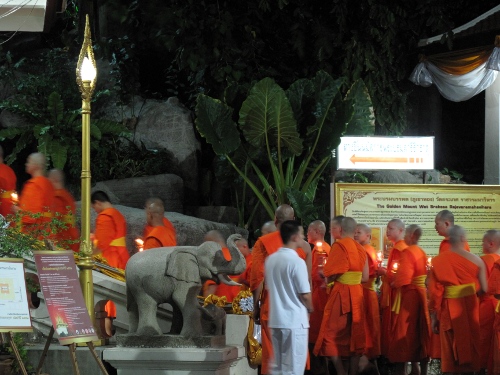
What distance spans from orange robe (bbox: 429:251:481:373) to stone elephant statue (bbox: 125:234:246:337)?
313cm

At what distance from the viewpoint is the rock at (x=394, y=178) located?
1906cm

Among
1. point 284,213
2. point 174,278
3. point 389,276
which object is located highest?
point 284,213

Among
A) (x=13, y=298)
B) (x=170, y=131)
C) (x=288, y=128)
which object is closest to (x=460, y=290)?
(x=13, y=298)

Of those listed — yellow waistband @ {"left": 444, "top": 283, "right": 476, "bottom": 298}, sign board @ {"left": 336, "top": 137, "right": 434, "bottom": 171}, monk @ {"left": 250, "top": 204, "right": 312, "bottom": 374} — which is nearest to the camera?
monk @ {"left": 250, "top": 204, "right": 312, "bottom": 374}

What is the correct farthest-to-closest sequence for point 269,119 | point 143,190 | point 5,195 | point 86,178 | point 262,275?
point 143,190, point 269,119, point 5,195, point 262,275, point 86,178

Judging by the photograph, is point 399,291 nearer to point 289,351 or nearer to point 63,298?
point 289,351

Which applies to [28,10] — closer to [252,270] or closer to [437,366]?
[252,270]

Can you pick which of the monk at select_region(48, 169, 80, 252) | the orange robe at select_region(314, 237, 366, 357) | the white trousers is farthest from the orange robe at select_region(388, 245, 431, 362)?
the monk at select_region(48, 169, 80, 252)

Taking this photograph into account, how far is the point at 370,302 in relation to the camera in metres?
12.6

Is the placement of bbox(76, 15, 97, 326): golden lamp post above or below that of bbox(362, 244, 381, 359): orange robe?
above

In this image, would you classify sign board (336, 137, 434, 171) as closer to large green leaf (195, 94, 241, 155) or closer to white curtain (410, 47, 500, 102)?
white curtain (410, 47, 500, 102)

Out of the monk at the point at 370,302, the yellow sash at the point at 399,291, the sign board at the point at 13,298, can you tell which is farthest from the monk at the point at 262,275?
the sign board at the point at 13,298

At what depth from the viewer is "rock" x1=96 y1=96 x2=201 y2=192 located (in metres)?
21.3

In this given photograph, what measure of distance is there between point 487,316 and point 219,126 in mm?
7609
